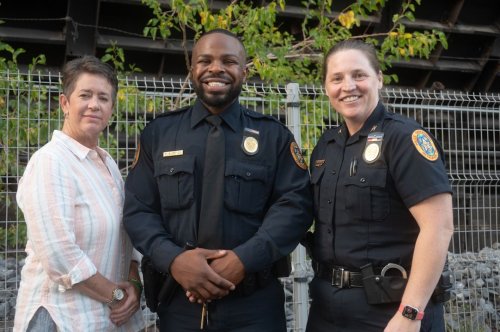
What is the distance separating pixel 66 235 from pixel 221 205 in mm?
639

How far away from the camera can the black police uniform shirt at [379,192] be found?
2229 mm

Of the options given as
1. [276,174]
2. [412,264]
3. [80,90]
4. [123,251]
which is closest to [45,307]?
[123,251]

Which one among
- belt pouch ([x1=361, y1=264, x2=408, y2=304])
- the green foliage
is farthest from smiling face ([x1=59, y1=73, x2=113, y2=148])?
the green foliage

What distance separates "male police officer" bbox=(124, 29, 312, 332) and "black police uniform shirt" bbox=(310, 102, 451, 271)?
184mm

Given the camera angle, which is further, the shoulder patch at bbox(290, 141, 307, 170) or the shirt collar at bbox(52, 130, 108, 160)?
the shoulder patch at bbox(290, 141, 307, 170)

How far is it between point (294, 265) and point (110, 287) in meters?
1.67

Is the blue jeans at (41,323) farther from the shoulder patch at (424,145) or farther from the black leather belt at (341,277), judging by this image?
the shoulder patch at (424,145)

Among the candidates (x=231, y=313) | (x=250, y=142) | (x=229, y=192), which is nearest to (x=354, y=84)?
(x=250, y=142)

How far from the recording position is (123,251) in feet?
8.45

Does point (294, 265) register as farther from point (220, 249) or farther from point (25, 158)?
point (25, 158)

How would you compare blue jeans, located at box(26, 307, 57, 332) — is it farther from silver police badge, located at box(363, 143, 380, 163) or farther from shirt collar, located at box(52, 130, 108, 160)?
silver police badge, located at box(363, 143, 380, 163)

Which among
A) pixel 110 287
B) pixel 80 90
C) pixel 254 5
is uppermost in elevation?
pixel 254 5

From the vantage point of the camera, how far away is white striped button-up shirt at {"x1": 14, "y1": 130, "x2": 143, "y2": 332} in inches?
88.8

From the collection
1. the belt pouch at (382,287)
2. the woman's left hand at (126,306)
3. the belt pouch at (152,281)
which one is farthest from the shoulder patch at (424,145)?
the woman's left hand at (126,306)
